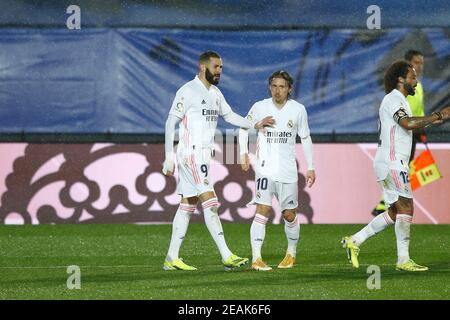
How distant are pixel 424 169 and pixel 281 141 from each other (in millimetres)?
5357

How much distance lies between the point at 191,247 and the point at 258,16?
17.3 ft

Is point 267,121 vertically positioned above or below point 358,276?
above

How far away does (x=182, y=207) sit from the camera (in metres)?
11.8

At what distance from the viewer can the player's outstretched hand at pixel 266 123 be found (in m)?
11.7

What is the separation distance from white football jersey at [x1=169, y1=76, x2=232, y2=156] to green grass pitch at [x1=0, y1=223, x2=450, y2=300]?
3.89 feet

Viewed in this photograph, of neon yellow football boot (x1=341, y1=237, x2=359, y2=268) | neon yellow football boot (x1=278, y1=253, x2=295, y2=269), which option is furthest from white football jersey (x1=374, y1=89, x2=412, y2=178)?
neon yellow football boot (x1=278, y1=253, x2=295, y2=269)

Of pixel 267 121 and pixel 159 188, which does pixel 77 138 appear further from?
pixel 267 121

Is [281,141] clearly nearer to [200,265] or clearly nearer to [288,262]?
[288,262]

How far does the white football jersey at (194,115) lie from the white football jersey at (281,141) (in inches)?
18.7

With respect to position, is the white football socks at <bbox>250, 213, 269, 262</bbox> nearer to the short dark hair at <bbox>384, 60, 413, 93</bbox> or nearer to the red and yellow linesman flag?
the short dark hair at <bbox>384, 60, 413, 93</bbox>

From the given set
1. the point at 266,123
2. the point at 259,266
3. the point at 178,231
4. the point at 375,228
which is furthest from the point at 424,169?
the point at 178,231

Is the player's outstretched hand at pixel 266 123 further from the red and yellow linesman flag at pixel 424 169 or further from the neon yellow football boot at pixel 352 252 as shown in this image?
the red and yellow linesman flag at pixel 424 169

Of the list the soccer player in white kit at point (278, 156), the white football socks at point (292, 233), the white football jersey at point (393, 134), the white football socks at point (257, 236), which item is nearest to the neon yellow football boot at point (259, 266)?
the white football socks at point (257, 236)

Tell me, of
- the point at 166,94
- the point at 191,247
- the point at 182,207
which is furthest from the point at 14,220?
the point at 182,207
